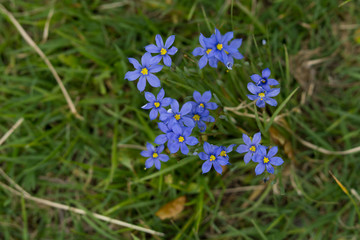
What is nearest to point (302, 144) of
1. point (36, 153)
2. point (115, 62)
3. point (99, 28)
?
point (115, 62)

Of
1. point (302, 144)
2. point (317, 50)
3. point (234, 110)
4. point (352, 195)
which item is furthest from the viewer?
point (317, 50)

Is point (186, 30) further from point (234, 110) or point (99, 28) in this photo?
point (234, 110)

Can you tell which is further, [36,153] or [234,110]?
[36,153]

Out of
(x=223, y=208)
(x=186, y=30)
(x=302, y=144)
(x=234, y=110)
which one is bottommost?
(x=223, y=208)

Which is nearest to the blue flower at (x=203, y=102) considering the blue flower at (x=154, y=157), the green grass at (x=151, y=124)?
the blue flower at (x=154, y=157)

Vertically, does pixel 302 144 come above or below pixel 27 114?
below

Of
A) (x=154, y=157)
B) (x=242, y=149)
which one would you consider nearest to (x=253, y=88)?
(x=242, y=149)

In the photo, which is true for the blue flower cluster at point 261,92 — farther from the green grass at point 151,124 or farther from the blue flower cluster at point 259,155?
the green grass at point 151,124

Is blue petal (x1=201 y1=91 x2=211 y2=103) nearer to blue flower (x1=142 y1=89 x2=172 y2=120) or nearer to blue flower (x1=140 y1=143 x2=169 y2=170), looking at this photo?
blue flower (x1=142 y1=89 x2=172 y2=120)

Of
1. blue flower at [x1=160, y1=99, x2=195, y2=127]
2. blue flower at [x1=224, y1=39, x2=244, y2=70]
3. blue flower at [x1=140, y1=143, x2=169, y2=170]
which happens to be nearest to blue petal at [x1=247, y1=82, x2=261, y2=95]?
blue flower at [x1=224, y1=39, x2=244, y2=70]

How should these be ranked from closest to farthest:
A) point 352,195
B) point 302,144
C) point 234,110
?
point 234,110 < point 352,195 < point 302,144
